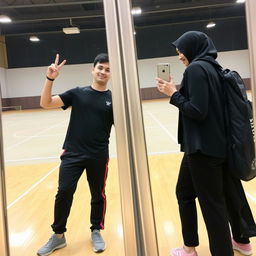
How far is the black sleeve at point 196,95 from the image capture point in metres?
1.53

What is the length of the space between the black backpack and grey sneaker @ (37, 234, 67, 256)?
4.92 feet

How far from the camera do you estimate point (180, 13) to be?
1712 cm

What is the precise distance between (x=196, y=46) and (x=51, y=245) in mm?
1798

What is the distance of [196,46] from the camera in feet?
5.41

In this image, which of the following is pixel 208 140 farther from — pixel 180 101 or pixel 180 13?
pixel 180 13

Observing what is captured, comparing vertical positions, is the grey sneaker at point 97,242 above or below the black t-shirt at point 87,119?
below

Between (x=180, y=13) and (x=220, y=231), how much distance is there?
17103mm

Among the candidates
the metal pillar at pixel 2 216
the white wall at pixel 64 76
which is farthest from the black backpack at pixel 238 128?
the white wall at pixel 64 76

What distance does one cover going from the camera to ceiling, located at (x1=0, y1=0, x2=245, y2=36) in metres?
15.0

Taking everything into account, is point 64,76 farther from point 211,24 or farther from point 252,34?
point 252,34

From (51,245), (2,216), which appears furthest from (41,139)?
(2,216)

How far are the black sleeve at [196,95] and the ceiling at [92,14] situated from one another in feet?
46.7

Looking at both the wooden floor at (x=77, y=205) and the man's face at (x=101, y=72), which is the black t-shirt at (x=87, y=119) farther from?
the wooden floor at (x=77, y=205)

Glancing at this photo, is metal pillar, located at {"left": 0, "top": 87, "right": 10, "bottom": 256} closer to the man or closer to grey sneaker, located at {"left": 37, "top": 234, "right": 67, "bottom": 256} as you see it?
the man
